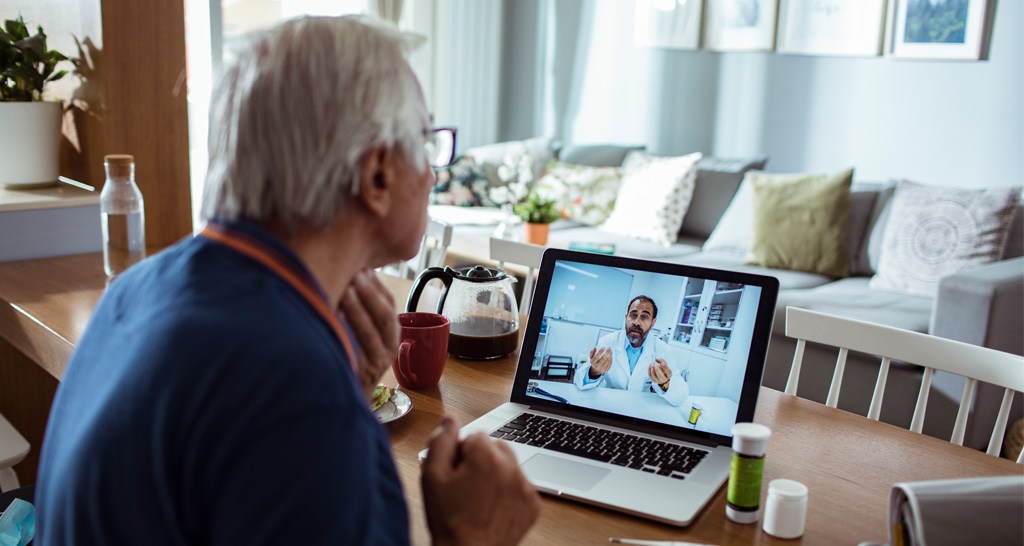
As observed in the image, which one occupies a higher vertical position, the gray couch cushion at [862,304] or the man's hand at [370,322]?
the man's hand at [370,322]

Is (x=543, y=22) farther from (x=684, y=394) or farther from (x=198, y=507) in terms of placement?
(x=198, y=507)

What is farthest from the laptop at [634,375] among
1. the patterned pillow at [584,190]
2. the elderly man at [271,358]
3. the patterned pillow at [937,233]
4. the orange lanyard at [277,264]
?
the patterned pillow at [584,190]

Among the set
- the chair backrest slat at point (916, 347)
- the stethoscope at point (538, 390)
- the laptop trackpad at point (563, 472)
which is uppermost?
the chair backrest slat at point (916, 347)

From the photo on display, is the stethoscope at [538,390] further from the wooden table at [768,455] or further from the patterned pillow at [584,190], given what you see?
the patterned pillow at [584,190]

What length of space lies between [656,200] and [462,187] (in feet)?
3.51

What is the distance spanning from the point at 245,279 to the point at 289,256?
51 mm

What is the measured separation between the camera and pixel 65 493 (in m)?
0.73

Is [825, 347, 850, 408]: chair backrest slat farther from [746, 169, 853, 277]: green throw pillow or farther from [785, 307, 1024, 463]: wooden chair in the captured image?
[746, 169, 853, 277]: green throw pillow

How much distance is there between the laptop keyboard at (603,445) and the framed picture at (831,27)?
332cm

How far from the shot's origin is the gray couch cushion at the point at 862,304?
10.0 feet

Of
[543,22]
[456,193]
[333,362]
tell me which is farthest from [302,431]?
[543,22]

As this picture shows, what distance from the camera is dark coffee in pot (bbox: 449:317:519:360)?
5.14 feet

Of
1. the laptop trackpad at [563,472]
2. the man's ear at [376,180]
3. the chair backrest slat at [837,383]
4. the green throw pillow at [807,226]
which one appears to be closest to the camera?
the man's ear at [376,180]

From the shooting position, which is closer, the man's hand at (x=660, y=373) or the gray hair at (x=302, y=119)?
the gray hair at (x=302, y=119)
